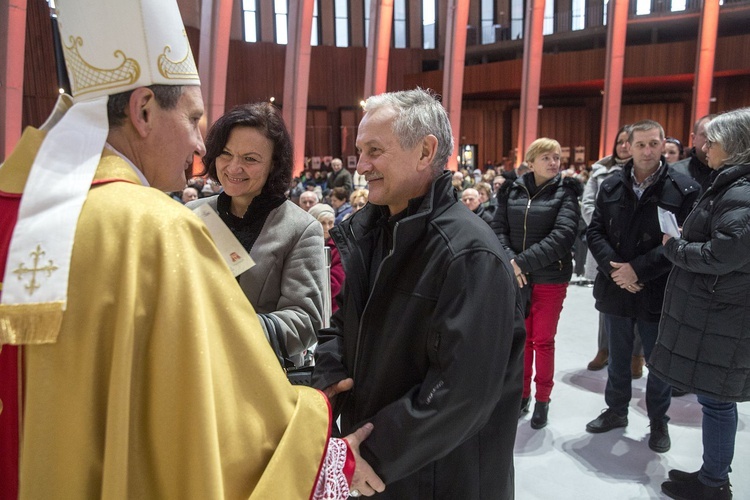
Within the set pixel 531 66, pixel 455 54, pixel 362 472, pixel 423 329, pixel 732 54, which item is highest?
pixel 732 54

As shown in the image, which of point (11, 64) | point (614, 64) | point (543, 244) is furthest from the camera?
point (614, 64)

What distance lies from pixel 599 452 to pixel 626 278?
1028 millimetres

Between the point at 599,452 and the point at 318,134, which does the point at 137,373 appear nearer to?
the point at 599,452

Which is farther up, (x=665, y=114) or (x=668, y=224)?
(x=665, y=114)

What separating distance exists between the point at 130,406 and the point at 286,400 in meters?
0.30

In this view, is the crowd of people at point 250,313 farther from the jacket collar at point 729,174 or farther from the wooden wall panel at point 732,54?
the wooden wall panel at point 732,54

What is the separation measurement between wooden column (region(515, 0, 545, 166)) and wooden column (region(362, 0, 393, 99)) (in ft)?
13.0

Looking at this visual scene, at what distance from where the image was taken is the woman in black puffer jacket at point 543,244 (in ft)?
11.9

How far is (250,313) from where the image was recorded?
1153mm

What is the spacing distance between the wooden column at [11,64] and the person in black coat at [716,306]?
37.0ft

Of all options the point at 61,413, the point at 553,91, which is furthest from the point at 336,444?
the point at 553,91

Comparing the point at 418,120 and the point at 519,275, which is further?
the point at 519,275

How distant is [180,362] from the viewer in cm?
100

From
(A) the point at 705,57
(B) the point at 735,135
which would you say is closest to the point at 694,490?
(B) the point at 735,135
